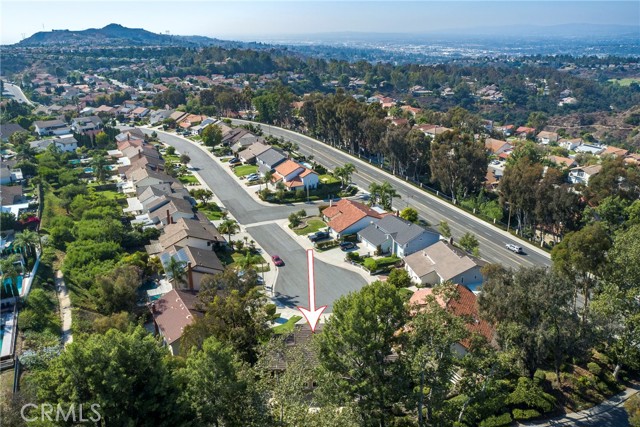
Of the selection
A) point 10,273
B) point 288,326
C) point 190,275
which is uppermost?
point 10,273

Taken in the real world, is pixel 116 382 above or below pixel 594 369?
A: above

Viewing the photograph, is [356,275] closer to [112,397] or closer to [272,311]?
[272,311]

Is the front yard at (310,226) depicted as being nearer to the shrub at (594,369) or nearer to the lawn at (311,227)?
the lawn at (311,227)

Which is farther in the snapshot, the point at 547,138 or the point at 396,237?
the point at 547,138

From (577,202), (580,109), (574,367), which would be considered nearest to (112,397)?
(574,367)

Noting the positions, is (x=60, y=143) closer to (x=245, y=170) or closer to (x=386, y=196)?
(x=245, y=170)

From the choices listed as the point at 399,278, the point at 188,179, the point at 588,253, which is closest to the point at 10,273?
the point at 399,278
